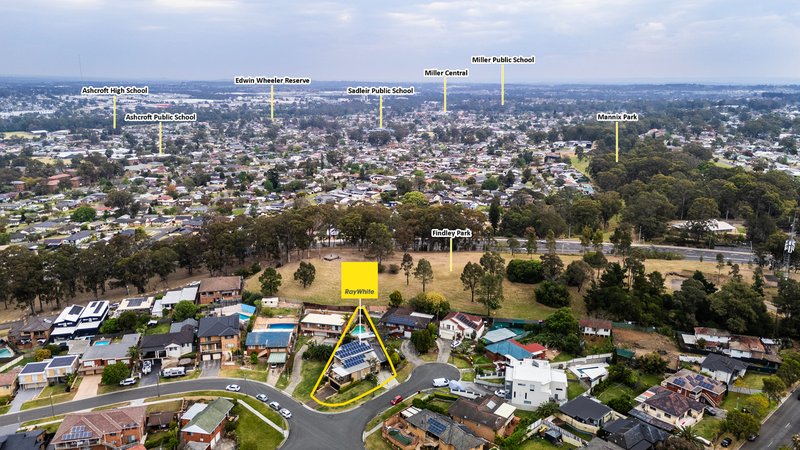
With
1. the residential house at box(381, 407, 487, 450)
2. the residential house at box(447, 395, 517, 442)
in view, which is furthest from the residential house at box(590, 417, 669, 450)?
the residential house at box(381, 407, 487, 450)

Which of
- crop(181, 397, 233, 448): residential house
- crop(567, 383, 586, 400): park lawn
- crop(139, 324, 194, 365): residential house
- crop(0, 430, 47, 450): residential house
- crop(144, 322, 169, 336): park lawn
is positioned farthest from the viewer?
crop(144, 322, 169, 336): park lawn

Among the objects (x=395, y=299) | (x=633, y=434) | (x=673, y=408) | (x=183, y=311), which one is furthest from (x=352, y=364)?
(x=673, y=408)

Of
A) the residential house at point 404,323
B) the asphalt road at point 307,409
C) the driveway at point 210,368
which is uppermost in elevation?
the residential house at point 404,323

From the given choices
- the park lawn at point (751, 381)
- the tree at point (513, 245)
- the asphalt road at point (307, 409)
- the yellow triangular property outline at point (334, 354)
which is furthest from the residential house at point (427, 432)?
the tree at point (513, 245)

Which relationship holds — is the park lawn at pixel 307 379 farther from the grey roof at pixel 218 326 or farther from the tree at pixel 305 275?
the tree at pixel 305 275

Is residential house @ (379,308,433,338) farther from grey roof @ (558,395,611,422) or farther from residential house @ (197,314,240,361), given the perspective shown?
grey roof @ (558,395,611,422)

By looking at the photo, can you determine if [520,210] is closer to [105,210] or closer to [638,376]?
[638,376]
